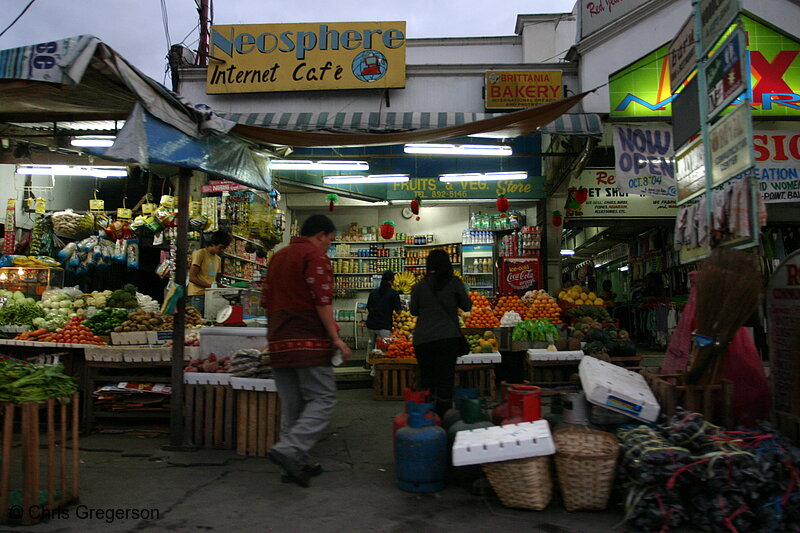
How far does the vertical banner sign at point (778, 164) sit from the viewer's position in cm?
895

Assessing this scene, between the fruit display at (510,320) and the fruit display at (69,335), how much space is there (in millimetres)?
5422

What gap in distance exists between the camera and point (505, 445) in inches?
136

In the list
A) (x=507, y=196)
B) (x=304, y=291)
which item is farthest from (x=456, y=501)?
(x=507, y=196)

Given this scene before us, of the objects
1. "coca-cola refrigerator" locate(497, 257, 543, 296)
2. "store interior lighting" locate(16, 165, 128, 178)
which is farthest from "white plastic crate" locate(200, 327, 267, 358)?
"coca-cola refrigerator" locate(497, 257, 543, 296)

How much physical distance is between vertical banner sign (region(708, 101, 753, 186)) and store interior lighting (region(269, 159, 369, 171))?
7.16 m

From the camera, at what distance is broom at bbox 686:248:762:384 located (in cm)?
380

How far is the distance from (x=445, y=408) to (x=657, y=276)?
35.5 ft

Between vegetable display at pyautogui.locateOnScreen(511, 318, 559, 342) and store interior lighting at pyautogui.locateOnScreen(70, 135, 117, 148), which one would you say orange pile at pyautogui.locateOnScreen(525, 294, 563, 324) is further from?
store interior lighting at pyautogui.locateOnScreen(70, 135, 117, 148)

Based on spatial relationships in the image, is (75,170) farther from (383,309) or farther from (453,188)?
(453,188)

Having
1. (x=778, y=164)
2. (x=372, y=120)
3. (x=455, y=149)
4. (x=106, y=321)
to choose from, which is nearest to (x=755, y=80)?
(x=778, y=164)

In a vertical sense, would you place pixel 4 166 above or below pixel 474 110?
below

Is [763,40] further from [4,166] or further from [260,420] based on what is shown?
[4,166]

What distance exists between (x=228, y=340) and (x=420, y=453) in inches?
105

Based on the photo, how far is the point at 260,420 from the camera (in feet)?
16.5
